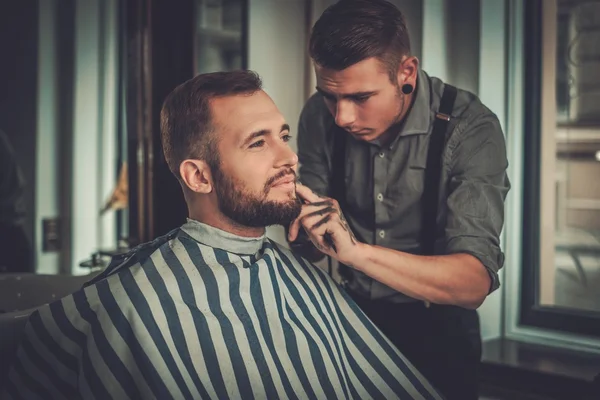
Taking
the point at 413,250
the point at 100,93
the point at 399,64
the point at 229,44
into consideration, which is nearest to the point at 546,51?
the point at 399,64

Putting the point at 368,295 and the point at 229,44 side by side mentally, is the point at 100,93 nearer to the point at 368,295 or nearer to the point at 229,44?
the point at 229,44

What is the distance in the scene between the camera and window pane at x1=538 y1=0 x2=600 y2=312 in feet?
6.91

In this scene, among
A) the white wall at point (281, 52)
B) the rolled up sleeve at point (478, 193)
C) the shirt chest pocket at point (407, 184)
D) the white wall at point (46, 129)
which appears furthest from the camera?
the white wall at point (46, 129)

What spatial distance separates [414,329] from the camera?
1951 millimetres

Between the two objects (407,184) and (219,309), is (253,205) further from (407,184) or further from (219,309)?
(407,184)

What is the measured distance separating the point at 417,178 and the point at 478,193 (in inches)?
8.2

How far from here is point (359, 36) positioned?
1690mm

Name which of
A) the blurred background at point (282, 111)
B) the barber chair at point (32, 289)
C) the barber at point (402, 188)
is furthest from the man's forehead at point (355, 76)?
the barber chair at point (32, 289)

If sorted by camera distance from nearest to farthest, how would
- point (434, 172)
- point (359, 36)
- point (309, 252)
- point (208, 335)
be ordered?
point (208, 335) < point (359, 36) < point (434, 172) < point (309, 252)

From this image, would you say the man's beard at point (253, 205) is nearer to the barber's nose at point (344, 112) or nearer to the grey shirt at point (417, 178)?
the barber's nose at point (344, 112)

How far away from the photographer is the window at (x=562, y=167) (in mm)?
2107

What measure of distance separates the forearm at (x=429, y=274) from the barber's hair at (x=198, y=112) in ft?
1.48

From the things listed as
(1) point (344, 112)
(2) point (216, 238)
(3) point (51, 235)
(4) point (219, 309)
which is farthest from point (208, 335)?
(3) point (51, 235)

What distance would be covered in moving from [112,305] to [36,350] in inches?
7.2
